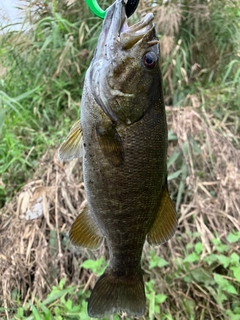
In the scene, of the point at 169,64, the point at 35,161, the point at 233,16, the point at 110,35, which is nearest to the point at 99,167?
the point at 110,35

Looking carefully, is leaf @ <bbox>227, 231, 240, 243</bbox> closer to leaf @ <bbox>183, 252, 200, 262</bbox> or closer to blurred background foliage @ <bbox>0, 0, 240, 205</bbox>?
leaf @ <bbox>183, 252, 200, 262</bbox>

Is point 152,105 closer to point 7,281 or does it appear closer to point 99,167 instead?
point 99,167

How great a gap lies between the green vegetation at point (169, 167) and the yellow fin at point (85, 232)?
0.68m

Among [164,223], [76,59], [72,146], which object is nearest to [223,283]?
[164,223]

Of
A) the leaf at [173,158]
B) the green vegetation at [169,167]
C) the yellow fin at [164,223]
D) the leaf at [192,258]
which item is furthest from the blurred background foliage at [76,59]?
the yellow fin at [164,223]

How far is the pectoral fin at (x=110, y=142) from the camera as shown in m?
1.06

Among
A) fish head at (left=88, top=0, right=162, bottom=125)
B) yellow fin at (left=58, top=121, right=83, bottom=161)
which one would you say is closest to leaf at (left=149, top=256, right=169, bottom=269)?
yellow fin at (left=58, top=121, right=83, bottom=161)

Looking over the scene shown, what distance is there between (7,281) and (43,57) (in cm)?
186

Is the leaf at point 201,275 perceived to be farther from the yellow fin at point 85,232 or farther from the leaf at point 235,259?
the yellow fin at point 85,232

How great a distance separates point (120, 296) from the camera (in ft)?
4.17

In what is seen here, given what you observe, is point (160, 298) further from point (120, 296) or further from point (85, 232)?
Result: point (85, 232)

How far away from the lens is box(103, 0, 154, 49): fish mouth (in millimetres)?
1002

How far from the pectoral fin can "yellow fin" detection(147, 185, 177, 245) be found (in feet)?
0.68

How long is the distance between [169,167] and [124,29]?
1655mm
